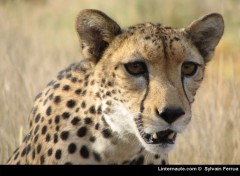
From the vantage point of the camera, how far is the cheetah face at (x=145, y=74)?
4070 millimetres

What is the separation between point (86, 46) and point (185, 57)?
51 cm

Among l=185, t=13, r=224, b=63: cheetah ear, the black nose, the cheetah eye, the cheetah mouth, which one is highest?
l=185, t=13, r=224, b=63: cheetah ear

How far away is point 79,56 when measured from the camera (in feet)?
30.2

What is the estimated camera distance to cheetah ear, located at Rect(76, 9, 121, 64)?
4.43 metres

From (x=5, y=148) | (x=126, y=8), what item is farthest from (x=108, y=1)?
(x=5, y=148)

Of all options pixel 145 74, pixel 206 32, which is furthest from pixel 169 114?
pixel 206 32

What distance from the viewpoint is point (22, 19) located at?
11297mm

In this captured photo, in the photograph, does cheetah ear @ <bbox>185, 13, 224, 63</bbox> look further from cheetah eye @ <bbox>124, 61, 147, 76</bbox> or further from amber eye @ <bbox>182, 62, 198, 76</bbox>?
cheetah eye @ <bbox>124, 61, 147, 76</bbox>

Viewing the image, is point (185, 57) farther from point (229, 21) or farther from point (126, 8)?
point (126, 8)

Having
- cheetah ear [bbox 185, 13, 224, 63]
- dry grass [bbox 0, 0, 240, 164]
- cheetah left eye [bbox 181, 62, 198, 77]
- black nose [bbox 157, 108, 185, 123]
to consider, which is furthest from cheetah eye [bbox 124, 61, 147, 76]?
dry grass [bbox 0, 0, 240, 164]

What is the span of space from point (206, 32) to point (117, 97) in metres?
0.73

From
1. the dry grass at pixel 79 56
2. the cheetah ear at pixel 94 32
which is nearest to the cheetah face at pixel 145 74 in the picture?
the cheetah ear at pixel 94 32

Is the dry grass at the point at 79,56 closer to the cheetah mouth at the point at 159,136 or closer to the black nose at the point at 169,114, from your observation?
the cheetah mouth at the point at 159,136

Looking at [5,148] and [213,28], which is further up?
[213,28]
